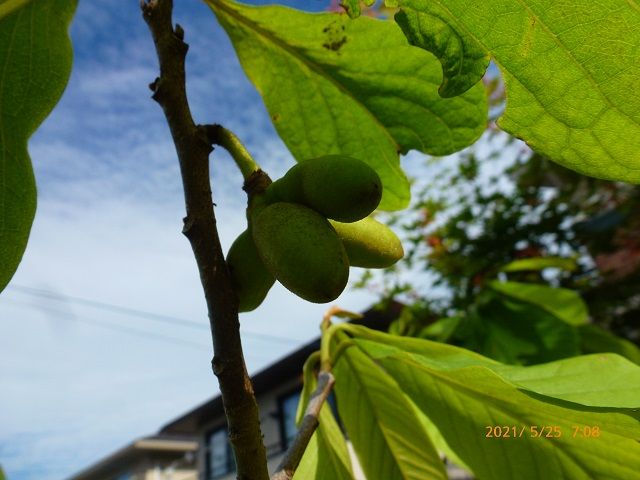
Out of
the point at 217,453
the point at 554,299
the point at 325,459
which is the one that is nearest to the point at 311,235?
the point at 325,459

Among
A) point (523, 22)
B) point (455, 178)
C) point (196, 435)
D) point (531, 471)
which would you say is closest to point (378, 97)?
point (523, 22)

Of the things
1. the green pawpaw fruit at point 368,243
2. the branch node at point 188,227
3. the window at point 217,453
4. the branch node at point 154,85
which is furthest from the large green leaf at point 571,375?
the window at point 217,453

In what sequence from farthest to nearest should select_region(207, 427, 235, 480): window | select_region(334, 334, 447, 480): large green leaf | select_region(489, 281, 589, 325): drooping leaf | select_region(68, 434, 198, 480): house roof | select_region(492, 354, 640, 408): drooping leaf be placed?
select_region(68, 434, 198, 480): house roof
select_region(207, 427, 235, 480): window
select_region(489, 281, 589, 325): drooping leaf
select_region(334, 334, 447, 480): large green leaf
select_region(492, 354, 640, 408): drooping leaf

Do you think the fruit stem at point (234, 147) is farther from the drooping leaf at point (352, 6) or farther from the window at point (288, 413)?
the window at point (288, 413)

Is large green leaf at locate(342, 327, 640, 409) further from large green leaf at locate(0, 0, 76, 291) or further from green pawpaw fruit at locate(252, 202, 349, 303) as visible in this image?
large green leaf at locate(0, 0, 76, 291)

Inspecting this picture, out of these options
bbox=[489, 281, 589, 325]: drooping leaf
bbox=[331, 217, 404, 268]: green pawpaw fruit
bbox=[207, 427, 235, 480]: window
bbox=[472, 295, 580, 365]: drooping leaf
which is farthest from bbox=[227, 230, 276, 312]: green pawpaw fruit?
bbox=[207, 427, 235, 480]: window
